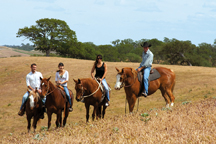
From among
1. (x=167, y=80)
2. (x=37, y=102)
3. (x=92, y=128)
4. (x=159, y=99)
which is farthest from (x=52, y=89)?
(x=159, y=99)

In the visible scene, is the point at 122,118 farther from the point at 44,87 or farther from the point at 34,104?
the point at 34,104

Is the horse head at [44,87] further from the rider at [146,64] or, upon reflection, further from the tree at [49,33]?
the tree at [49,33]

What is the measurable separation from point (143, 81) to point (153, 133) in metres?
5.63

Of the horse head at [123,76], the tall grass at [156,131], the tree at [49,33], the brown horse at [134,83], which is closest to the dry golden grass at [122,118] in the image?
the tall grass at [156,131]

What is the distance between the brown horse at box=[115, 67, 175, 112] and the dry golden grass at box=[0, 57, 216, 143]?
0.80 metres

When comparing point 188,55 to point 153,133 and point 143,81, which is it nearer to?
point 143,81

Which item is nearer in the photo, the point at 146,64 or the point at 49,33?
the point at 146,64

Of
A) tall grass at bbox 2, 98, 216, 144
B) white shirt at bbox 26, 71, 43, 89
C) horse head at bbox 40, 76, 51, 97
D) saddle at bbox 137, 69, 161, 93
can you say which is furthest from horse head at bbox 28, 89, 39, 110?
saddle at bbox 137, 69, 161, 93

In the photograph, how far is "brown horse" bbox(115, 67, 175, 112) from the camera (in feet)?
39.1

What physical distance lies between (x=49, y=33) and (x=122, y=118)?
68299 millimetres

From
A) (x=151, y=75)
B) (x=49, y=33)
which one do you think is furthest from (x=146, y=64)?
(x=49, y=33)

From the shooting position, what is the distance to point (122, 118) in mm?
9805

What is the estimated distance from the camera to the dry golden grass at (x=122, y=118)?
7230 millimetres

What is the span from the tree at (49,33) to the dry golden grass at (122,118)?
22.7 m
